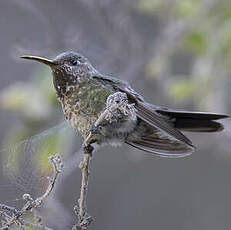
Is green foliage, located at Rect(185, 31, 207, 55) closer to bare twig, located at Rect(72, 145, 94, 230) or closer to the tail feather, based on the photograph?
the tail feather

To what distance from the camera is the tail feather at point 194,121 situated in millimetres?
3924

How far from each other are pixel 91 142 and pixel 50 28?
1765mm

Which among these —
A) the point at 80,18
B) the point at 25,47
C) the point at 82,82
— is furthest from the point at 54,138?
the point at 80,18

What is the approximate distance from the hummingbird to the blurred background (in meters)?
0.23

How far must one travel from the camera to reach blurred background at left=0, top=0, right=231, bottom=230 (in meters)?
4.39

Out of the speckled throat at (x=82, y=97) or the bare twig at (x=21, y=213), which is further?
the speckled throat at (x=82, y=97)

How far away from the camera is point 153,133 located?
156 inches

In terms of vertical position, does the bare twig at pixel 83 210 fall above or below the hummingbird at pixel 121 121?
below

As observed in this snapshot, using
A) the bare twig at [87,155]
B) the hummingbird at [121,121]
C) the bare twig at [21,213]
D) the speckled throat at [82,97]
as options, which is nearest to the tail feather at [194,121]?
the hummingbird at [121,121]

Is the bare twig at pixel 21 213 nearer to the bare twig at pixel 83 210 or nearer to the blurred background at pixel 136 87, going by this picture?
the bare twig at pixel 83 210

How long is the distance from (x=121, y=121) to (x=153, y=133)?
0.35 metres

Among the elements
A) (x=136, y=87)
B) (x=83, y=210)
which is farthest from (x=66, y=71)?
(x=136, y=87)

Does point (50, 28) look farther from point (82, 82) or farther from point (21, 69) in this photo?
point (21, 69)

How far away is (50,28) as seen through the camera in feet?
16.3
